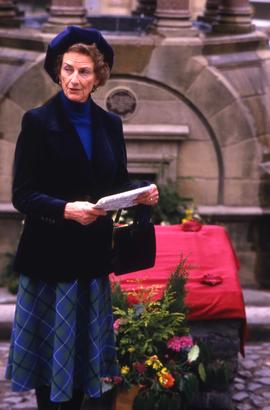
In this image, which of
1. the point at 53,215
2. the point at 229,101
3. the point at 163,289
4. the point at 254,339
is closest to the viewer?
the point at 53,215

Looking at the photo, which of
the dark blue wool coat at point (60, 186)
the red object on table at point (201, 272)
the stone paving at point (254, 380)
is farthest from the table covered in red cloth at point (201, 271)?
the dark blue wool coat at point (60, 186)

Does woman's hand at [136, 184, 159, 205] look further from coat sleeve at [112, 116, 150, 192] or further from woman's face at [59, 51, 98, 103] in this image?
woman's face at [59, 51, 98, 103]

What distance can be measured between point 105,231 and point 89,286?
0.27 meters

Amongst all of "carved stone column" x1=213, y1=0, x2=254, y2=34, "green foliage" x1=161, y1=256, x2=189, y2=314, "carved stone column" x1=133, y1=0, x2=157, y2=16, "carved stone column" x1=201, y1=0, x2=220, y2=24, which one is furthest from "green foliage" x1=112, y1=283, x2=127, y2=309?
"carved stone column" x1=133, y1=0, x2=157, y2=16

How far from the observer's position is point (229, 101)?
943 cm

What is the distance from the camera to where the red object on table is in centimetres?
686

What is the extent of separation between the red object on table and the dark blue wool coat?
72.8 inches

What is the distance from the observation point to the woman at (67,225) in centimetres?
485

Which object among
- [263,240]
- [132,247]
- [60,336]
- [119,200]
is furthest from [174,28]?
[119,200]

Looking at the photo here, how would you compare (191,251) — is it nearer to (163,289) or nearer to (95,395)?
(163,289)

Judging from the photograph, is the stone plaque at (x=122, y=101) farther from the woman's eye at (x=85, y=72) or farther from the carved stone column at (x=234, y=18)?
the woman's eye at (x=85, y=72)

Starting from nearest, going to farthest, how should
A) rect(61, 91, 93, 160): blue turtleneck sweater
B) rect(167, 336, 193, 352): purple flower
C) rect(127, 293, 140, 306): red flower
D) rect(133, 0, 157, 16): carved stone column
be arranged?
rect(61, 91, 93, 160): blue turtleneck sweater
rect(167, 336, 193, 352): purple flower
rect(127, 293, 140, 306): red flower
rect(133, 0, 157, 16): carved stone column

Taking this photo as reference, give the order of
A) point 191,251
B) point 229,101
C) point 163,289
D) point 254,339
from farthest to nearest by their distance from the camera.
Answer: point 229,101 → point 254,339 → point 191,251 → point 163,289

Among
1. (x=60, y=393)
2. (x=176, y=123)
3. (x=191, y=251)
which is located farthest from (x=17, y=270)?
(x=176, y=123)
